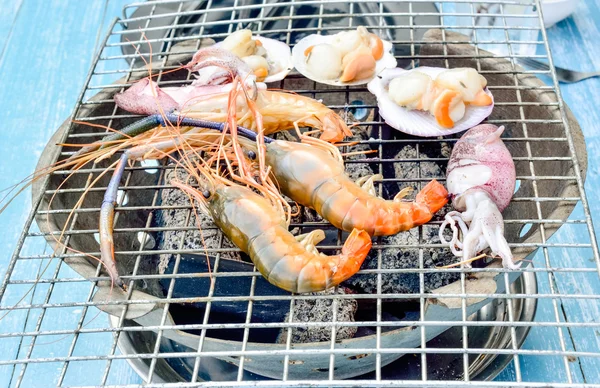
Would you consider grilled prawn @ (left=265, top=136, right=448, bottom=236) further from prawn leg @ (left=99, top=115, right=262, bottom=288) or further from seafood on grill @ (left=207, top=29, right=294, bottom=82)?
seafood on grill @ (left=207, top=29, right=294, bottom=82)

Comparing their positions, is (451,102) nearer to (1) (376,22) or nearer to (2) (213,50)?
(2) (213,50)

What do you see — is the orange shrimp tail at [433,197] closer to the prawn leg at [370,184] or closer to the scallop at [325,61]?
the prawn leg at [370,184]

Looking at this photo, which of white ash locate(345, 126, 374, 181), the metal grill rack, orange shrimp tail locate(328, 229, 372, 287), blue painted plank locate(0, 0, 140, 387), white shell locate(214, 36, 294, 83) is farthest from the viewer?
blue painted plank locate(0, 0, 140, 387)

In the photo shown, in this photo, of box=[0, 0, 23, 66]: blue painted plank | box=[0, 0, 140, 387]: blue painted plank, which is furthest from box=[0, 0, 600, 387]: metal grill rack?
box=[0, 0, 23, 66]: blue painted plank

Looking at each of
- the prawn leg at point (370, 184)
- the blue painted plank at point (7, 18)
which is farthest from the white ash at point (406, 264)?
the blue painted plank at point (7, 18)

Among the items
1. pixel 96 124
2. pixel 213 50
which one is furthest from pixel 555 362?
pixel 96 124

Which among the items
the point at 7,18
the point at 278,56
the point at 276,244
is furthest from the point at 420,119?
the point at 7,18

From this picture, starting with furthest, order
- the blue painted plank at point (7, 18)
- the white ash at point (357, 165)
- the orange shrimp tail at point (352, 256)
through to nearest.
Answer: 1. the blue painted plank at point (7, 18)
2. the white ash at point (357, 165)
3. the orange shrimp tail at point (352, 256)
